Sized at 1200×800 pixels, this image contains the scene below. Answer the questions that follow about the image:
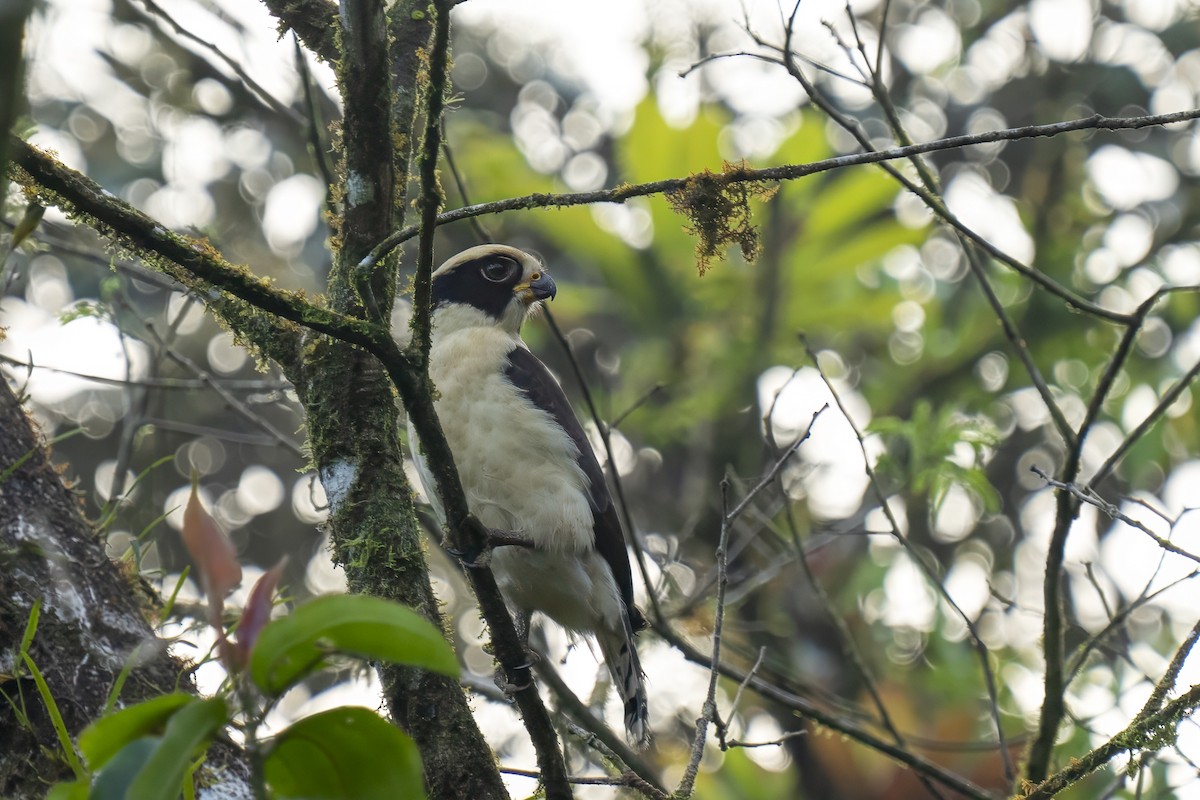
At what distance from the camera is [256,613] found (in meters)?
1.61

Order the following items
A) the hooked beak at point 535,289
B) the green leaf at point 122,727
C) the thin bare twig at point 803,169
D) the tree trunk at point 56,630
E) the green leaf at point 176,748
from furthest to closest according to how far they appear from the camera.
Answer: the hooked beak at point 535,289
the tree trunk at point 56,630
the thin bare twig at point 803,169
the green leaf at point 122,727
the green leaf at point 176,748

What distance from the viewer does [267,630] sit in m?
1.52

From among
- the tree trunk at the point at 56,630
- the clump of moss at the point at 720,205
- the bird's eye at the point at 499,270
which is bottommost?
the tree trunk at the point at 56,630

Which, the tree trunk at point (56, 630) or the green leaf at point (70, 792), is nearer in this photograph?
the green leaf at point (70, 792)

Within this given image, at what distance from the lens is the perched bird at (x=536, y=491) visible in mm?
4449

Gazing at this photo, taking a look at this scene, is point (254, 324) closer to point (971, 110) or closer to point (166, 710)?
point (166, 710)

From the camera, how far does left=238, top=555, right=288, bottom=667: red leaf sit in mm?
1578

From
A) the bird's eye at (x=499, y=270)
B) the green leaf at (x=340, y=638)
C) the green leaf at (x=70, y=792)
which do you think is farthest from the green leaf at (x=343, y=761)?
the bird's eye at (x=499, y=270)

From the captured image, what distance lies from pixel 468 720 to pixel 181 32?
276 centimetres

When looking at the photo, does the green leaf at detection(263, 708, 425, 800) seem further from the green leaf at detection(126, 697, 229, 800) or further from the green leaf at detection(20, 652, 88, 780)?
the green leaf at detection(20, 652, 88, 780)

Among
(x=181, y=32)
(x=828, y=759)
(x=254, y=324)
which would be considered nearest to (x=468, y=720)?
(x=254, y=324)

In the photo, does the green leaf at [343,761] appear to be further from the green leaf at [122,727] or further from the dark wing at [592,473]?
the dark wing at [592,473]

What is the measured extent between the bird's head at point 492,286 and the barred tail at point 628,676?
1397 mm

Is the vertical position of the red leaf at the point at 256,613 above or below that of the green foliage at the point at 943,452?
below
